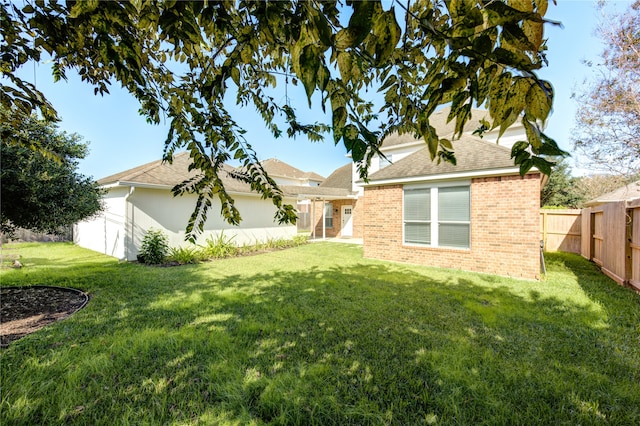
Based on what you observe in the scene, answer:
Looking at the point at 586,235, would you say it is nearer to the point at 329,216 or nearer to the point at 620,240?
the point at 620,240

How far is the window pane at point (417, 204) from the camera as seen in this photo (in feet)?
26.3

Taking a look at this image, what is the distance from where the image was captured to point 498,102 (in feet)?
2.59

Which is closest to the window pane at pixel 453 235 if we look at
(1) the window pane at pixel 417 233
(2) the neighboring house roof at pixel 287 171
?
(1) the window pane at pixel 417 233

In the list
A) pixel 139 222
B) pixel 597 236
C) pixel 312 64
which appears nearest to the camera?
pixel 312 64

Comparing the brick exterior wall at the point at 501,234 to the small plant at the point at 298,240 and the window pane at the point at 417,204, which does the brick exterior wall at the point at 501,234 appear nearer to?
the window pane at the point at 417,204

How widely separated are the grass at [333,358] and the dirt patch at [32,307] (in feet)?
1.00

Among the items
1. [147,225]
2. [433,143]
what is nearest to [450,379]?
[433,143]

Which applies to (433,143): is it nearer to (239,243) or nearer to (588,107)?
(239,243)

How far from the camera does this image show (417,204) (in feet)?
26.9

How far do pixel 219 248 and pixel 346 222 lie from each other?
9.65m

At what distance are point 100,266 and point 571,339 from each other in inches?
422

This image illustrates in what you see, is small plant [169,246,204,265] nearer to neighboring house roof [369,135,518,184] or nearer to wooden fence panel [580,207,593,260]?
neighboring house roof [369,135,518,184]

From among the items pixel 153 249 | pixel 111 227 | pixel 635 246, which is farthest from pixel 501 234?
pixel 111 227

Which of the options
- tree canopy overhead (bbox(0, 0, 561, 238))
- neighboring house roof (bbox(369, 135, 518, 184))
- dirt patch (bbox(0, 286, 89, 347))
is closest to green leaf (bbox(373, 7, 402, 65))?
tree canopy overhead (bbox(0, 0, 561, 238))
